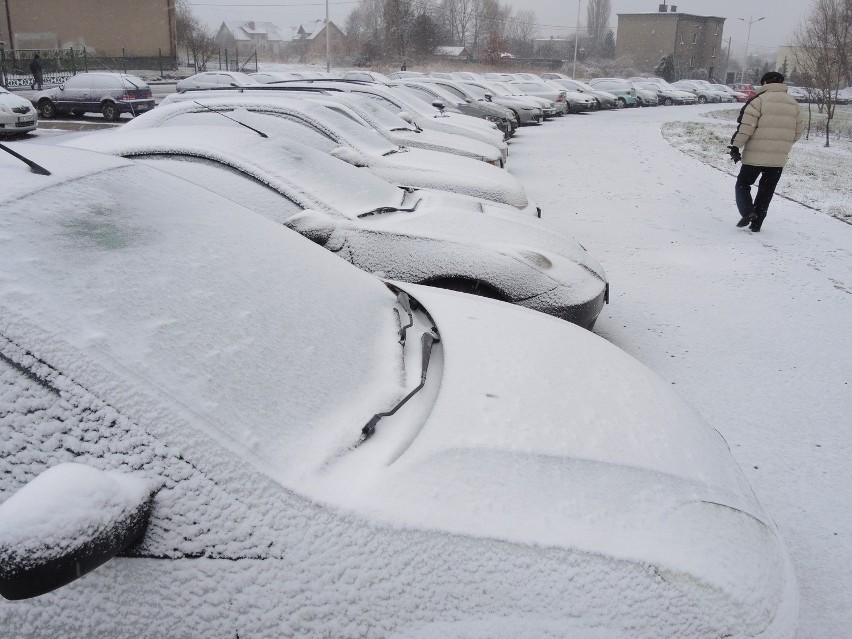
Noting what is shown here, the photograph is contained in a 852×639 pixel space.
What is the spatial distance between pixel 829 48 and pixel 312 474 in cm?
2208

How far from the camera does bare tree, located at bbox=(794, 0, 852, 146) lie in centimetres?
1886

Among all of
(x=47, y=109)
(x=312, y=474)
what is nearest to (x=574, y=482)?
(x=312, y=474)

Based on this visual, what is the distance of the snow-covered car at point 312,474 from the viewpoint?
1.38m

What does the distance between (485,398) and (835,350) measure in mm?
3794

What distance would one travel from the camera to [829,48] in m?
18.9

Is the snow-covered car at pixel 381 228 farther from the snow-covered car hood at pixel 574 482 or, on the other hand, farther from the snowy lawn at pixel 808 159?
the snowy lawn at pixel 808 159

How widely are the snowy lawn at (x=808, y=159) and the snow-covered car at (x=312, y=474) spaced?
8491mm

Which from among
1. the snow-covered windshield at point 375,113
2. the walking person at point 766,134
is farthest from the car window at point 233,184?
the walking person at point 766,134

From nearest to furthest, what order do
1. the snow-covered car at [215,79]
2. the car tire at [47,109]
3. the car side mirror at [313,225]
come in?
1. the car side mirror at [313,225]
2. the car tire at [47,109]
3. the snow-covered car at [215,79]

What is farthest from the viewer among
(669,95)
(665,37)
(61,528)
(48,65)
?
(665,37)

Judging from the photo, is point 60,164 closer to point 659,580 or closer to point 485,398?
point 485,398

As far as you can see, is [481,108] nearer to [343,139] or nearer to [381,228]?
[343,139]

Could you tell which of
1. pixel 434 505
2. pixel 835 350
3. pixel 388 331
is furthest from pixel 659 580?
pixel 835 350

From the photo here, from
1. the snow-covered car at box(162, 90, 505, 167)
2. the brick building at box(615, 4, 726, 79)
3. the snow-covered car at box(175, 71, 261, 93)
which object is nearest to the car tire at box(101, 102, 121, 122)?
the snow-covered car at box(175, 71, 261, 93)
